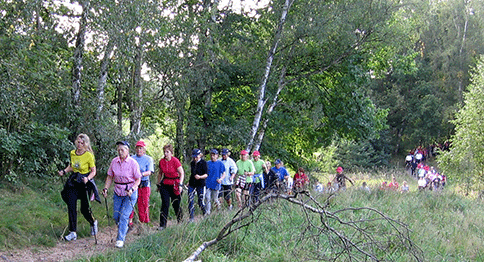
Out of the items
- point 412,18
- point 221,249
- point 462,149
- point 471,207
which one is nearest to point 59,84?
point 221,249

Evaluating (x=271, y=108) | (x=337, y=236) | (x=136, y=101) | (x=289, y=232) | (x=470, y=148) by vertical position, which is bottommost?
(x=289, y=232)

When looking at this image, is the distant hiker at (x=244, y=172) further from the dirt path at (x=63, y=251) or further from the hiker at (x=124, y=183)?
the hiker at (x=124, y=183)

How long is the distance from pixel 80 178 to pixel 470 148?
24913 millimetres

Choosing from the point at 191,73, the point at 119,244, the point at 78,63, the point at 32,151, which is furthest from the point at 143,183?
the point at 191,73

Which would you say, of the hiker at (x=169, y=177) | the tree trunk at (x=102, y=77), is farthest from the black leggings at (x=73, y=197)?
the tree trunk at (x=102, y=77)

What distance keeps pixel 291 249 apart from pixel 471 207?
10.2 meters

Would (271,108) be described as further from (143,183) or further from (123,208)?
(123,208)

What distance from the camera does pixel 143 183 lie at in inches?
379

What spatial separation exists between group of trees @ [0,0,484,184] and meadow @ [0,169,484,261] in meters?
1.55

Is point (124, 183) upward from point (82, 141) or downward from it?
downward

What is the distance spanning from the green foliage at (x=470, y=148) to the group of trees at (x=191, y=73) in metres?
6.51

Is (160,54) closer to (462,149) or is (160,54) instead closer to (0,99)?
(0,99)

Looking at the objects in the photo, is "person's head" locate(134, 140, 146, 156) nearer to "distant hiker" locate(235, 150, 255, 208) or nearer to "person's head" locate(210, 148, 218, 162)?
"person's head" locate(210, 148, 218, 162)

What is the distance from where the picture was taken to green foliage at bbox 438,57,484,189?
2657 centimetres
